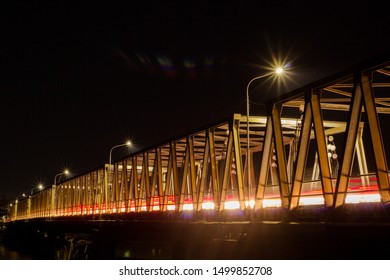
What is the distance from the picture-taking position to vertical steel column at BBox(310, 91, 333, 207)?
18.5 m

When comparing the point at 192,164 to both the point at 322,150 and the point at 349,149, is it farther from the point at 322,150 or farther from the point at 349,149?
the point at 349,149

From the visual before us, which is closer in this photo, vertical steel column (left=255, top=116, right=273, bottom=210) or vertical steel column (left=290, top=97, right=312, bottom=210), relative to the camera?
vertical steel column (left=290, top=97, right=312, bottom=210)

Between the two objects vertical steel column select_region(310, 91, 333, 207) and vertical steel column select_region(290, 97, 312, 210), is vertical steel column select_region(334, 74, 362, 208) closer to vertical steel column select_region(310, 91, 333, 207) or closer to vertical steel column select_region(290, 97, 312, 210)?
vertical steel column select_region(310, 91, 333, 207)

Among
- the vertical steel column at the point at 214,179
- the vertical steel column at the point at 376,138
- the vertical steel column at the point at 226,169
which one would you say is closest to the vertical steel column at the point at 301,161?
the vertical steel column at the point at 376,138

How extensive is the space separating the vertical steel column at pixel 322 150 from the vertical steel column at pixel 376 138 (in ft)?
8.49

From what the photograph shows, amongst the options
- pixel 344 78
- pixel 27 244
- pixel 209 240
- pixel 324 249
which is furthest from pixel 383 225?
pixel 27 244

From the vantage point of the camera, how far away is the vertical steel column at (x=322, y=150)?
60.8 ft

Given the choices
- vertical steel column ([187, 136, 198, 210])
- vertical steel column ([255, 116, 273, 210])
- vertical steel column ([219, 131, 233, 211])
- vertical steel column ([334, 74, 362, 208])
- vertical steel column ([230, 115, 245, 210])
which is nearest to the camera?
vertical steel column ([334, 74, 362, 208])

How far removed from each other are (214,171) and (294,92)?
10.7 meters

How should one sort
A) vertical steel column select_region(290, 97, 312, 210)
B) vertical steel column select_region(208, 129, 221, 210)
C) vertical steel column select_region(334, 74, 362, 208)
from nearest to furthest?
1. vertical steel column select_region(334, 74, 362, 208)
2. vertical steel column select_region(290, 97, 312, 210)
3. vertical steel column select_region(208, 129, 221, 210)

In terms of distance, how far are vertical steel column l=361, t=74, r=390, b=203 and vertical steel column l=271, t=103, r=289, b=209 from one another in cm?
529

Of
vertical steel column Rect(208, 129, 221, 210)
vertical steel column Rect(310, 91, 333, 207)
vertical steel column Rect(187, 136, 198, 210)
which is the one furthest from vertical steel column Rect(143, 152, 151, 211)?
vertical steel column Rect(310, 91, 333, 207)

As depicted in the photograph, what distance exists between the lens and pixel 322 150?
19.1 m

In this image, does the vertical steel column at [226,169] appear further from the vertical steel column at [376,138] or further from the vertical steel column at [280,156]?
the vertical steel column at [376,138]
